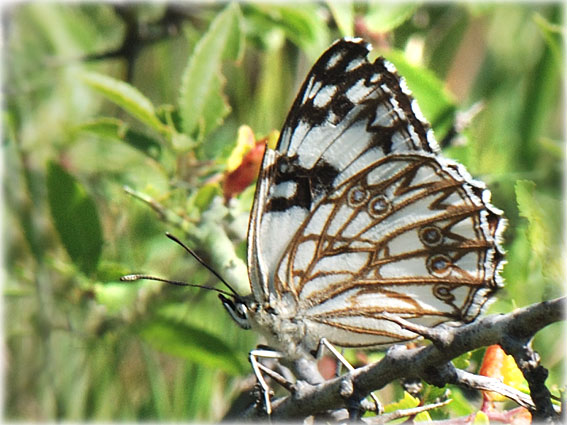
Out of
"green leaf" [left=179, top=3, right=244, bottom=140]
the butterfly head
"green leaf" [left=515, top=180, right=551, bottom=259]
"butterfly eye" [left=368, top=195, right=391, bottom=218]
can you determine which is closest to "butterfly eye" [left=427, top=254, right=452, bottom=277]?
"butterfly eye" [left=368, top=195, right=391, bottom=218]

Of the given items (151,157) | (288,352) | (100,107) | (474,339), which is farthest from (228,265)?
(100,107)

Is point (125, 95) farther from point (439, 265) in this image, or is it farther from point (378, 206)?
point (439, 265)

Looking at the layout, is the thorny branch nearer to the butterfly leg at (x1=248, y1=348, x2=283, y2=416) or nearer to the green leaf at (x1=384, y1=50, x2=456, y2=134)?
the butterfly leg at (x1=248, y1=348, x2=283, y2=416)

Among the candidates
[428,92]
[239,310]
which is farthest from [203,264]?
[428,92]

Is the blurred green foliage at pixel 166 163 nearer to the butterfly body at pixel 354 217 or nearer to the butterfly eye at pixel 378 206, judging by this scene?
the butterfly body at pixel 354 217

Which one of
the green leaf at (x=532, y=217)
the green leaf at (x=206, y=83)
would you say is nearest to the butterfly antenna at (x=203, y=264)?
the green leaf at (x=206, y=83)

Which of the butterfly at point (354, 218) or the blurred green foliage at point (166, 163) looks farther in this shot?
the blurred green foliage at point (166, 163)

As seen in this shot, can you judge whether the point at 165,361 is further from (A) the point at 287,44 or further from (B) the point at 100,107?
(A) the point at 287,44
